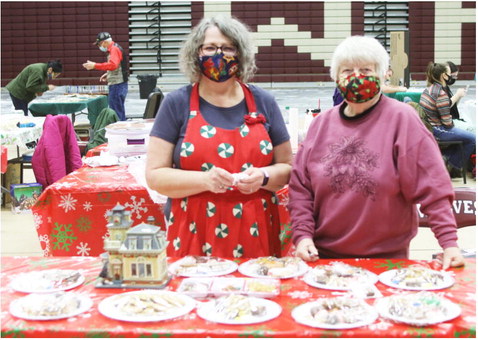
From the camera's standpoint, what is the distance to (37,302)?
6.04ft

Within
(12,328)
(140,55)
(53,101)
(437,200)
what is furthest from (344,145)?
(140,55)

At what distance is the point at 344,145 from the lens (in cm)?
226

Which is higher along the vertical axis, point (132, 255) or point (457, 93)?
point (457, 93)

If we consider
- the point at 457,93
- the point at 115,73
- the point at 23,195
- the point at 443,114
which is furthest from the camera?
the point at 115,73

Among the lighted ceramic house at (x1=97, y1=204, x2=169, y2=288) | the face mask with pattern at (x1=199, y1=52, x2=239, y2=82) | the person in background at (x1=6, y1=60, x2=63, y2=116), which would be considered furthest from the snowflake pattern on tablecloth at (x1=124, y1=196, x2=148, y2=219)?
the person in background at (x1=6, y1=60, x2=63, y2=116)

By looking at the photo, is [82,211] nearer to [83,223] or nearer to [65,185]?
[83,223]

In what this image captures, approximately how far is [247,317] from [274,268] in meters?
0.40

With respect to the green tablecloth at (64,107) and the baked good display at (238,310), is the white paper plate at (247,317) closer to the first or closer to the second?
the baked good display at (238,310)

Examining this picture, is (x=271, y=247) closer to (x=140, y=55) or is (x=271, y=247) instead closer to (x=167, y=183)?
(x=167, y=183)

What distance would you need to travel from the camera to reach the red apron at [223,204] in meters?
2.43

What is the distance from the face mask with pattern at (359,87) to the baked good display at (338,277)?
540mm

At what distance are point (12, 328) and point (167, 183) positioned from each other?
81 cm

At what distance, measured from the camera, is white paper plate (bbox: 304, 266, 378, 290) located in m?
1.97

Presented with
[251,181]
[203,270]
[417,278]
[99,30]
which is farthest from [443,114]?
[99,30]
